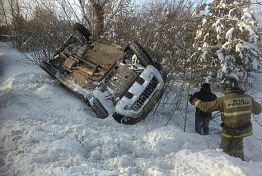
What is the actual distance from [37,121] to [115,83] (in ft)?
5.64

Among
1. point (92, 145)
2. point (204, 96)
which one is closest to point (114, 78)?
point (204, 96)

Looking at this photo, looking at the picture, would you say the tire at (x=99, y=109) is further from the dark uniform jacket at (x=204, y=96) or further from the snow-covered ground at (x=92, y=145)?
the dark uniform jacket at (x=204, y=96)

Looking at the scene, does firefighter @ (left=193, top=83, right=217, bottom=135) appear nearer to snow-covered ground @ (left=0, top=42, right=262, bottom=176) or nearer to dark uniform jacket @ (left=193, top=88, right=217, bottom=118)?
dark uniform jacket @ (left=193, top=88, right=217, bottom=118)

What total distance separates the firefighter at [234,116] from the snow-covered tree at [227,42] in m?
6.39

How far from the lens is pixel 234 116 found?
6602 mm

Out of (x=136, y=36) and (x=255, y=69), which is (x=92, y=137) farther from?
(x=255, y=69)

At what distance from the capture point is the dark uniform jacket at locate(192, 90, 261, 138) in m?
6.60

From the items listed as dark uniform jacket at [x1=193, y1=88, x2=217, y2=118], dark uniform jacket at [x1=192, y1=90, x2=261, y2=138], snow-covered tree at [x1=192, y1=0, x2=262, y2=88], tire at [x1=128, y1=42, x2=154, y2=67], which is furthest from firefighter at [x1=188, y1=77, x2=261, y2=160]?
snow-covered tree at [x1=192, y1=0, x2=262, y2=88]

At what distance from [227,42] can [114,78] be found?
6380mm

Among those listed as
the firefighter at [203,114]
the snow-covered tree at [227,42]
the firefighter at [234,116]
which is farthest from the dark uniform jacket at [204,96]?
the snow-covered tree at [227,42]

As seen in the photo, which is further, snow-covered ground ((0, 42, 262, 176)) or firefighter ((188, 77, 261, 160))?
firefighter ((188, 77, 261, 160))

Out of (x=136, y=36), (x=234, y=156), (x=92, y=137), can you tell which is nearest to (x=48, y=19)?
(x=136, y=36)

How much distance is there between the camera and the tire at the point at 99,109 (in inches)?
310

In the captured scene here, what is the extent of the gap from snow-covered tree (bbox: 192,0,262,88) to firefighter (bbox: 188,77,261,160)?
639cm
